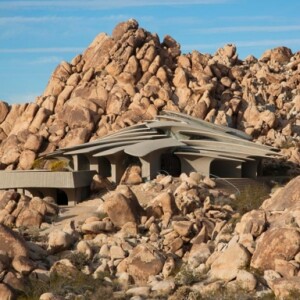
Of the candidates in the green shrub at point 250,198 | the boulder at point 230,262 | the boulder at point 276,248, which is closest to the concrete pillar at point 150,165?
the green shrub at point 250,198

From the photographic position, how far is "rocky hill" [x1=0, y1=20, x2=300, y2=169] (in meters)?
50.4

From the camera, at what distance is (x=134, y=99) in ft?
171

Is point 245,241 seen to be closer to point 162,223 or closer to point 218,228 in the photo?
point 218,228

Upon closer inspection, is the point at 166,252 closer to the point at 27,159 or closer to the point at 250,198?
the point at 250,198

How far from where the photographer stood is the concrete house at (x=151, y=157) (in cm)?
3709

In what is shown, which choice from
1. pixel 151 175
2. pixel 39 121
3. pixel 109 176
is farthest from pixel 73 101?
pixel 151 175

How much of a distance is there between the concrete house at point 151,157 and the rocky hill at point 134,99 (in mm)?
7988

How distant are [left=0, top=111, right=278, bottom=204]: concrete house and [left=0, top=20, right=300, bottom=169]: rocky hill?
315 inches

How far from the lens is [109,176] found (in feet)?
137

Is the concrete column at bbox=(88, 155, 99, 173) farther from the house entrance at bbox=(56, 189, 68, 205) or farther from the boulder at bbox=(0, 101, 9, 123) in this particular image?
the boulder at bbox=(0, 101, 9, 123)

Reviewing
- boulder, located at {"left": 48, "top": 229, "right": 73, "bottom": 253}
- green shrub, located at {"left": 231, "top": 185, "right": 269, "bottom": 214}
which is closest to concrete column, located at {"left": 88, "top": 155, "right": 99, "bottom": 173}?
green shrub, located at {"left": 231, "top": 185, "right": 269, "bottom": 214}

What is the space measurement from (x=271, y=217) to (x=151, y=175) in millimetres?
15125

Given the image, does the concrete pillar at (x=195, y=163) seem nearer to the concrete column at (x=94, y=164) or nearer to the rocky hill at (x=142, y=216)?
the rocky hill at (x=142, y=216)

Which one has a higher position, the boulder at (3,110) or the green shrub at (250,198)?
the boulder at (3,110)
